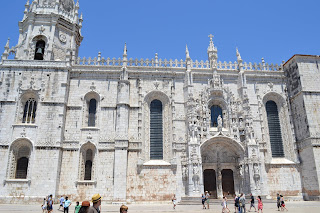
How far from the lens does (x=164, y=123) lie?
84.5 ft

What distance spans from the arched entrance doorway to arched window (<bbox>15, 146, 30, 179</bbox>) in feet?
52.3

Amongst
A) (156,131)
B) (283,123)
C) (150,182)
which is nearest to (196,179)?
(150,182)

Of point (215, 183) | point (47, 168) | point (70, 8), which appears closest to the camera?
point (47, 168)

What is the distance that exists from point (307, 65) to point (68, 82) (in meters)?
24.5

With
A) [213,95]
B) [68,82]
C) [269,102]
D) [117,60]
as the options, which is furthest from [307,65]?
[68,82]

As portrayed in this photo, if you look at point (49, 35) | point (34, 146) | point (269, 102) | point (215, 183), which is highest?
point (49, 35)

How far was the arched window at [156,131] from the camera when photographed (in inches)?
978

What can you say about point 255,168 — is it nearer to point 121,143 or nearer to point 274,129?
point 274,129

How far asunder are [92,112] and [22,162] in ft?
24.7

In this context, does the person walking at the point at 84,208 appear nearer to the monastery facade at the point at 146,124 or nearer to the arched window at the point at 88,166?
the monastery facade at the point at 146,124

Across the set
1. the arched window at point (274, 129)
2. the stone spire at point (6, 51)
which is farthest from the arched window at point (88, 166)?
the arched window at point (274, 129)

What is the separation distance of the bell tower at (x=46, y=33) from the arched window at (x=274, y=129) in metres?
21.7

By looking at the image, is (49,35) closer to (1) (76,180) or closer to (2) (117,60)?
(2) (117,60)

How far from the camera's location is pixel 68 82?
25.7 meters
